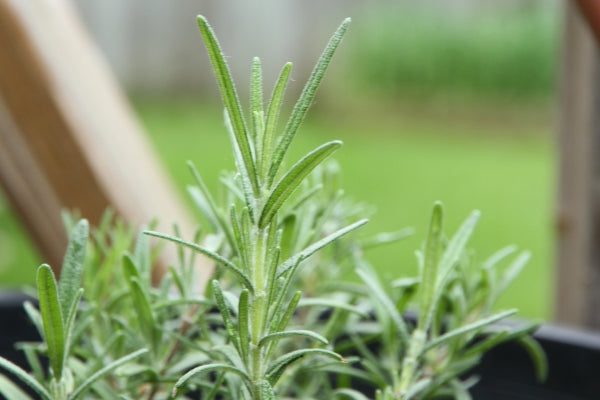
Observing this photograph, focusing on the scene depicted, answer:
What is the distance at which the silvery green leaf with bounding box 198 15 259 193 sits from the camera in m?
0.41

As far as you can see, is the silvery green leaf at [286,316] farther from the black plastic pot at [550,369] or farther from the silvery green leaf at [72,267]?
the black plastic pot at [550,369]

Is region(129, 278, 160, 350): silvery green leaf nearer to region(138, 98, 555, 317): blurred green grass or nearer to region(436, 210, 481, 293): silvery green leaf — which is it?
region(436, 210, 481, 293): silvery green leaf

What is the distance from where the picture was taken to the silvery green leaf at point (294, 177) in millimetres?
418

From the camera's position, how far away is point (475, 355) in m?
0.59

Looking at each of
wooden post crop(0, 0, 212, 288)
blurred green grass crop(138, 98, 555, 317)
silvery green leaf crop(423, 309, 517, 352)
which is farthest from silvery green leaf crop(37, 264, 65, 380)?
blurred green grass crop(138, 98, 555, 317)

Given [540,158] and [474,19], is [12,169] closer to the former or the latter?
[540,158]

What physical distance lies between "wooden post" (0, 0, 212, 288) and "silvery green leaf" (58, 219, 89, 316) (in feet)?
1.60

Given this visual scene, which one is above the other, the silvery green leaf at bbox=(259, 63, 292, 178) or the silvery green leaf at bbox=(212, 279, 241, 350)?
the silvery green leaf at bbox=(259, 63, 292, 178)

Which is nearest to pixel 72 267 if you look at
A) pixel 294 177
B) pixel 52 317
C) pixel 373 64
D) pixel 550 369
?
pixel 52 317

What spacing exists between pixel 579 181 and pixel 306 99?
84 cm

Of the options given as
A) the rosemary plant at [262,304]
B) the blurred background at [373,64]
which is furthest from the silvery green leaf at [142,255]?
the blurred background at [373,64]

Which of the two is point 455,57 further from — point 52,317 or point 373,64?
point 52,317

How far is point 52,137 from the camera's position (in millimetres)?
979

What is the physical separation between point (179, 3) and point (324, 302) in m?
5.86
